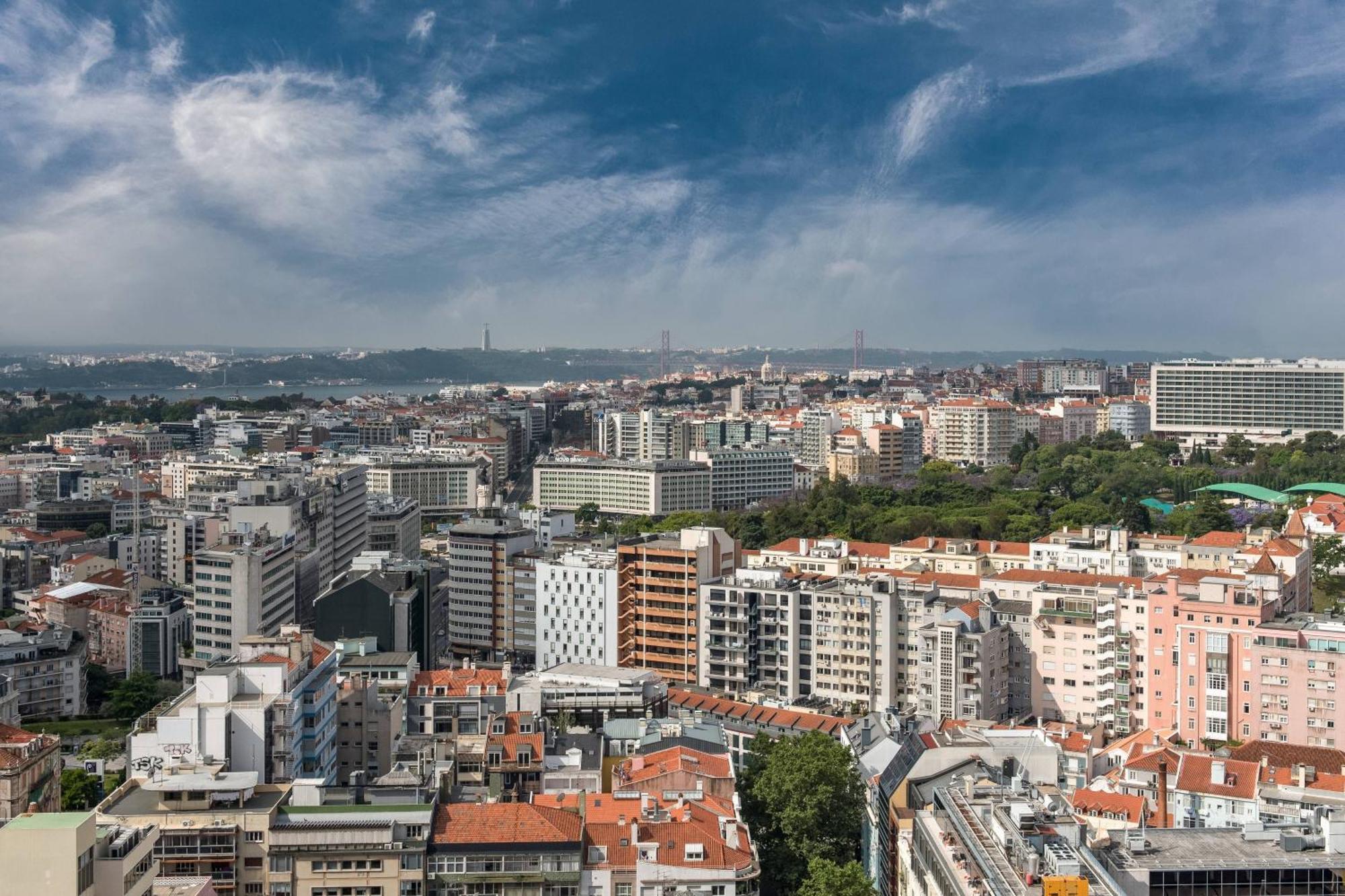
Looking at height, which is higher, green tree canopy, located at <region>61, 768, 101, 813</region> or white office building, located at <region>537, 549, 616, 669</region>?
white office building, located at <region>537, 549, 616, 669</region>

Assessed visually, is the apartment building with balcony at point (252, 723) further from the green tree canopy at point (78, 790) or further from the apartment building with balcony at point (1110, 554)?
the apartment building with balcony at point (1110, 554)

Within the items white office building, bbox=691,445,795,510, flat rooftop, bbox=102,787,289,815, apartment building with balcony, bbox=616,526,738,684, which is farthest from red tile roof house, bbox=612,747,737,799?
white office building, bbox=691,445,795,510

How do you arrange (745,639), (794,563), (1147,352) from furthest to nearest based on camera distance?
1. (1147,352)
2. (794,563)
3. (745,639)

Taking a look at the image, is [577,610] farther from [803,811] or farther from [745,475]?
[745,475]

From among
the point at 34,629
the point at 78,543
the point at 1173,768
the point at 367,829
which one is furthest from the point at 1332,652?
the point at 78,543

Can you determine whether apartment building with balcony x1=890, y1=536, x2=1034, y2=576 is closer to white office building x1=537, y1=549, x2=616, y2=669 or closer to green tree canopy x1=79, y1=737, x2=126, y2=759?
white office building x1=537, y1=549, x2=616, y2=669

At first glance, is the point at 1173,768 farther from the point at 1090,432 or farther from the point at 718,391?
the point at 718,391

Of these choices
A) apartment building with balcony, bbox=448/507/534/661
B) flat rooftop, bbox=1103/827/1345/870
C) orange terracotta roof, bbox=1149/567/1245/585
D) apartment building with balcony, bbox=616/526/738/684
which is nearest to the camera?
flat rooftop, bbox=1103/827/1345/870
